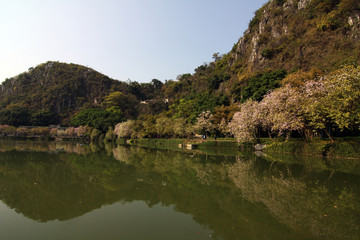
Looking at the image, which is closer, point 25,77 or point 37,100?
point 37,100

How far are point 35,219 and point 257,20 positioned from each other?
84.8m

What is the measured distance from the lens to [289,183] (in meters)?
11.8

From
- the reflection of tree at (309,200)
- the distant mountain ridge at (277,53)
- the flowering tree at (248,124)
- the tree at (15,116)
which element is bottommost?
the reflection of tree at (309,200)

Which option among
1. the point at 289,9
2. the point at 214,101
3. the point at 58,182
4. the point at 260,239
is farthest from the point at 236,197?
the point at 289,9

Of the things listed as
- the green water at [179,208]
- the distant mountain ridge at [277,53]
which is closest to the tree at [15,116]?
the distant mountain ridge at [277,53]

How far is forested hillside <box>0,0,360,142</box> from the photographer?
2459cm

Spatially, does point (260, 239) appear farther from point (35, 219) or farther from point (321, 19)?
point (321, 19)

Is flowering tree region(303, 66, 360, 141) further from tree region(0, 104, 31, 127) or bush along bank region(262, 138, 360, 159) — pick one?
tree region(0, 104, 31, 127)

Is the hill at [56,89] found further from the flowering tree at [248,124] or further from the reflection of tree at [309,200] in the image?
the reflection of tree at [309,200]

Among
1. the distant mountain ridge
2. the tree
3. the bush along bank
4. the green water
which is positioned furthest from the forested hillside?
the green water

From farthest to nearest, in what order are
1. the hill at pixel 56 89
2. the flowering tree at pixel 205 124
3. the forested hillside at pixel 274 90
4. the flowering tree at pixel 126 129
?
the hill at pixel 56 89 < the flowering tree at pixel 126 129 < the flowering tree at pixel 205 124 < the forested hillside at pixel 274 90

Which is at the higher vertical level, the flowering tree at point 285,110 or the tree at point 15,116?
the tree at point 15,116

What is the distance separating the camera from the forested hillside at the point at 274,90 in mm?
24594

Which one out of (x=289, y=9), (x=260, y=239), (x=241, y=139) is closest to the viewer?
(x=260, y=239)
